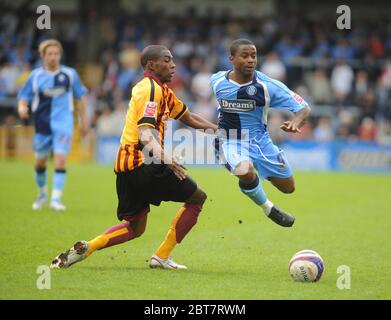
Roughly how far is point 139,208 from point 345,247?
3331 mm

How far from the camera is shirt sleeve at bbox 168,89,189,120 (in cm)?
847

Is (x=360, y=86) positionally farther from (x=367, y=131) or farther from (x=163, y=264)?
(x=163, y=264)

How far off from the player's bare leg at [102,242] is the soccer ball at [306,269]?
5.29ft

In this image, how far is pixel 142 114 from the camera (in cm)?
796

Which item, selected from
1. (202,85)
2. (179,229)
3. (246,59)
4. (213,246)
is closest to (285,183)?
(213,246)

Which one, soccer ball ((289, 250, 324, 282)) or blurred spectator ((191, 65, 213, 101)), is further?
blurred spectator ((191, 65, 213, 101))

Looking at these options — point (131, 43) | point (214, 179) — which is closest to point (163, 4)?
point (131, 43)

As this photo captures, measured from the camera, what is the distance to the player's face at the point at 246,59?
30.4 ft

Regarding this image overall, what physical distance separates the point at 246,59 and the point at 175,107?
1197 millimetres

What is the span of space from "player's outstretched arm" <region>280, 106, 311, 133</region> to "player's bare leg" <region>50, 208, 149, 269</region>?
1752 mm

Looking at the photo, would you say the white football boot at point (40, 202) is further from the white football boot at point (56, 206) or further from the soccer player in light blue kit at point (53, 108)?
the white football boot at point (56, 206)

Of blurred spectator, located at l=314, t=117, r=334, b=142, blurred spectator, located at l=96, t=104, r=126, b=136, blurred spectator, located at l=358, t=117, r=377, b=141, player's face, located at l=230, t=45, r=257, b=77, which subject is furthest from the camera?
blurred spectator, located at l=96, t=104, r=126, b=136

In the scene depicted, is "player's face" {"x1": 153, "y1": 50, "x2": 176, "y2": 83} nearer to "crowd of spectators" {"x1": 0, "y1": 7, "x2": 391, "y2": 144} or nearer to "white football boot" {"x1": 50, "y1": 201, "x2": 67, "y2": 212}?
"white football boot" {"x1": 50, "y1": 201, "x2": 67, "y2": 212}

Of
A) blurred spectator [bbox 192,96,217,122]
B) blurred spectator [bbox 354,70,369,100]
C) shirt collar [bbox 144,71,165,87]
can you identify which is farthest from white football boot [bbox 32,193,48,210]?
blurred spectator [bbox 354,70,369,100]
